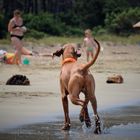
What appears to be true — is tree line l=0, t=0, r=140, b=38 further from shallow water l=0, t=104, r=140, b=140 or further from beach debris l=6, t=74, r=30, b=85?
shallow water l=0, t=104, r=140, b=140

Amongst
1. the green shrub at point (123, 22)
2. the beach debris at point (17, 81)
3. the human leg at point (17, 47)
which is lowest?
the beach debris at point (17, 81)

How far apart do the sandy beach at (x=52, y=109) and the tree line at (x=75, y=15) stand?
2651 cm

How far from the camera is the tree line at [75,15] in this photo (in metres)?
49.3

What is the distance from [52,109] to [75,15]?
144ft

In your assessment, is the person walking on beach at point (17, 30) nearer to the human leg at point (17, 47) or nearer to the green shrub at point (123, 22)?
the human leg at point (17, 47)

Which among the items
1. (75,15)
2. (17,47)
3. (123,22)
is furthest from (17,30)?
(75,15)

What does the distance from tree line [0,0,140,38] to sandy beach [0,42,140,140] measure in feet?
87.0

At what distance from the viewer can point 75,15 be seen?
56812 mm

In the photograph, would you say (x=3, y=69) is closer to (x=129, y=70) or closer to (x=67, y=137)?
(x=129, y=70)

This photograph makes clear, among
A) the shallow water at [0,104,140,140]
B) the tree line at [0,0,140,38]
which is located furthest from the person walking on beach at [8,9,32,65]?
the tree line at [0,0,140,38]

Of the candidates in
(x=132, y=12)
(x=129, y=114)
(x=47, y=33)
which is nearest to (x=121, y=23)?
(x=132, y=12)

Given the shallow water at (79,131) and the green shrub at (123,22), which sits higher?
the green shrub at (123,22)

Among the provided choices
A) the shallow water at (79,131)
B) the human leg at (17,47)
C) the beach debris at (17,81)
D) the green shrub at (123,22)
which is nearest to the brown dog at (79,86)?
the shallow water at (79,131)

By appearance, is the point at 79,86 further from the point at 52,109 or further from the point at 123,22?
the point at 123,22
